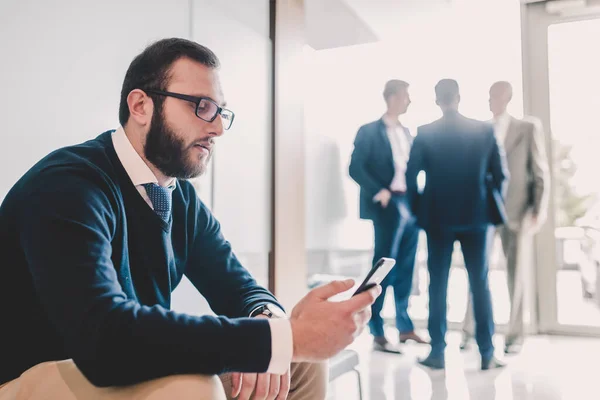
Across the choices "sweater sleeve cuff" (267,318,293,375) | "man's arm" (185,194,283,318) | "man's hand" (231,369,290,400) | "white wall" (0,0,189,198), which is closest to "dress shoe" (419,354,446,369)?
"man's arm" (185,194,283,318)

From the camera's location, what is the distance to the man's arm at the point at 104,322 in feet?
2.33

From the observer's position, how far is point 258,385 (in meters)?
0.97

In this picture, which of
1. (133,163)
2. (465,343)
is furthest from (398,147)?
(133,163)

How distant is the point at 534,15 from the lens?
3.57 m

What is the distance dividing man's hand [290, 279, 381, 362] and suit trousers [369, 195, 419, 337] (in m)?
2.38

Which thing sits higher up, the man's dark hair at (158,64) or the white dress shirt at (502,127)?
the white dress shirt at (502,127)

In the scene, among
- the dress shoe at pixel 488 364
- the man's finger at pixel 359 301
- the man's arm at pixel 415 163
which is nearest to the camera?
the man's finger at pixel 359 301

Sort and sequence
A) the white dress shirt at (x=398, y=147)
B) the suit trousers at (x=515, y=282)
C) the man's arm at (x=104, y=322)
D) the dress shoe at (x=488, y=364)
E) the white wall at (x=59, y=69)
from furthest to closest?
1. the white dress shirt at (x=398, y=147)
2. the suit trousers at (x=515, y=282)
3. the dress shoe at (x=488, y=364)
4. the white wall at (x=59, y=69)
5. the man's arm at (x=104, y=322)

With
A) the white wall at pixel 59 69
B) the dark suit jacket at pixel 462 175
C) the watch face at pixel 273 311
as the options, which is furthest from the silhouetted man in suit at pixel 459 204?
the watch face at pixel 273 311

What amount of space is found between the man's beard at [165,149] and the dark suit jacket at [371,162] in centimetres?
221

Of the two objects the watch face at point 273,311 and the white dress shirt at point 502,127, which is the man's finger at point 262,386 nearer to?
the watch face at point 273,311

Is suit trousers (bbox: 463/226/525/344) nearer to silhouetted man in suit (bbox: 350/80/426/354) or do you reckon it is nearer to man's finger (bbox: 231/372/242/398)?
silhouetted man in suit (bbox: 350/80/426/354)

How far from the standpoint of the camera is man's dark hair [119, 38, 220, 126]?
1.12 meters

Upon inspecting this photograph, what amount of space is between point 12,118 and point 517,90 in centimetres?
321
